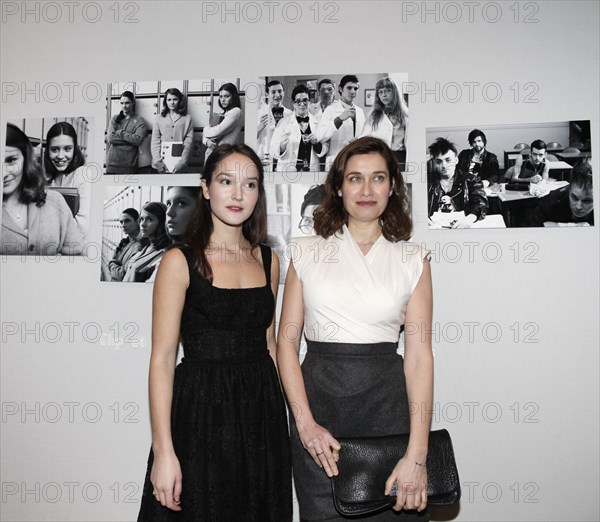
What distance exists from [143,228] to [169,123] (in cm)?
42

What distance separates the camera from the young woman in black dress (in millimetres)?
1297

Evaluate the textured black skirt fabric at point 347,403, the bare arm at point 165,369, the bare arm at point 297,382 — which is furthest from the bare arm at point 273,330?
the bare arm at point 165,369

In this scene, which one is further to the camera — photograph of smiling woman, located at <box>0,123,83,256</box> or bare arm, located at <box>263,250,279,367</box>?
photograph of smiling woman, located at <box>0,123,83,256</box>

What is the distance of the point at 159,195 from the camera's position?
1.94 m

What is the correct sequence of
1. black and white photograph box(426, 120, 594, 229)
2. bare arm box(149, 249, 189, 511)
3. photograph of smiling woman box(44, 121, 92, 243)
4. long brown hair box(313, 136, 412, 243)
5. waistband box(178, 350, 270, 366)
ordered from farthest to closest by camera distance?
photograph of smiling woman box(44, 121, 92, 243)
black and white photograph box(426, 120, 594, 229)
long brown hair box(313, 136, 412, 243)
waistband box(178, 350, 270, 366)
bare arm box(149, 249, 189, 511)

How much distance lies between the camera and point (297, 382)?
141 cm

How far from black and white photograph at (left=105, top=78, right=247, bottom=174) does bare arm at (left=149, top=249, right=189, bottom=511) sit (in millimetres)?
→ 719

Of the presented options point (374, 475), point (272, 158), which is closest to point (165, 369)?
point (374, 475)

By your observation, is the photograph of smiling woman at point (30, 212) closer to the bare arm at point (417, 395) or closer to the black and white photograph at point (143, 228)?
the black and white photograph at point (143, 228)

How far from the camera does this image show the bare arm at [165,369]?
126 centimetres

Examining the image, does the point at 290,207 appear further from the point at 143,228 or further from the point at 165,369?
the point at 165,369

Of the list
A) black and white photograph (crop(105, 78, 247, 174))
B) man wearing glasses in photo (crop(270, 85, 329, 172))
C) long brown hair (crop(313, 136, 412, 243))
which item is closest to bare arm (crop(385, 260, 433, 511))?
long brown hair (crop(313, 136, 412, 243))

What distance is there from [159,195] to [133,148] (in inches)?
8.6

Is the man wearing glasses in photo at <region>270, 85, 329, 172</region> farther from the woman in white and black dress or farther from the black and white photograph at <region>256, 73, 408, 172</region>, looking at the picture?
the woman in white and black dress
